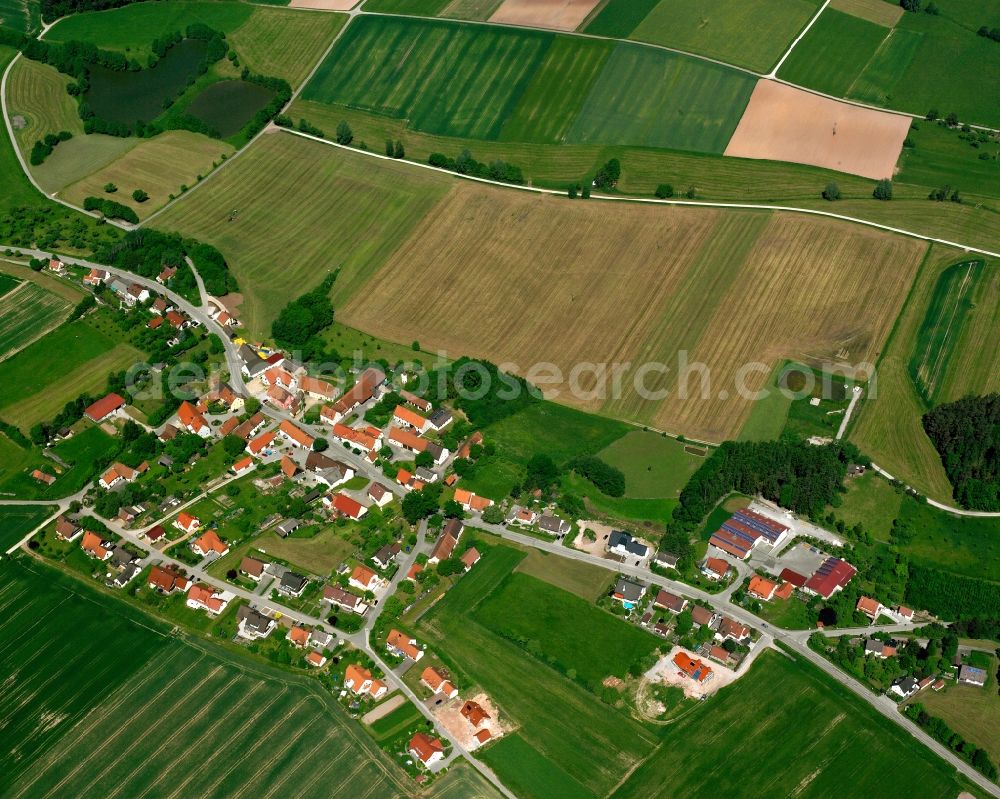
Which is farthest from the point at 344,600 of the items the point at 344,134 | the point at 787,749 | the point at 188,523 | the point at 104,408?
the point at 344,134

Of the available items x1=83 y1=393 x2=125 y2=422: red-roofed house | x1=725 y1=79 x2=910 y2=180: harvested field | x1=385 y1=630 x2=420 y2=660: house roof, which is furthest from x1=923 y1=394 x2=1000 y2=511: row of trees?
x1=83 y1=393 x2=125 y2=422: red-roofed house

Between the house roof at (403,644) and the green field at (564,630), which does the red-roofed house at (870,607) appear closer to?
the green field at (564,630)

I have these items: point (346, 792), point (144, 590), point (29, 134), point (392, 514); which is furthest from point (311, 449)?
point (29, 134)

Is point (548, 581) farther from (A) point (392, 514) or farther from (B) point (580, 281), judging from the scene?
(B) point (580, 281)

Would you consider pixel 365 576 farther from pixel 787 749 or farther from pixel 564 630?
pixel 787 749

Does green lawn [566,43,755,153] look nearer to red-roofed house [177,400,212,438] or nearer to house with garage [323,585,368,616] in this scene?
red-roofed house [177,400,212,438]

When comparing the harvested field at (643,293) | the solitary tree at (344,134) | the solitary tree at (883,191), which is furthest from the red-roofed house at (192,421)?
the solitary tree at (883,191)

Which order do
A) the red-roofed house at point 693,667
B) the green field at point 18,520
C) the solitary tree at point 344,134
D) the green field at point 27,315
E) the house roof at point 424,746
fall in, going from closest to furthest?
the house roof at point 424,746, the red-roofed house at point 693,667, the green field at point 18,520, the green field at point 27,315, the solitary tree at point 344,134
